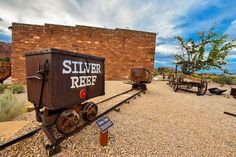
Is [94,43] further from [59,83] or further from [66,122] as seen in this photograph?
[66,122]

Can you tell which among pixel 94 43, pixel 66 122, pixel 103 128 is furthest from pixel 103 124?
pixel 94 43

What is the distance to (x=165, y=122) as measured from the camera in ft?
11.4

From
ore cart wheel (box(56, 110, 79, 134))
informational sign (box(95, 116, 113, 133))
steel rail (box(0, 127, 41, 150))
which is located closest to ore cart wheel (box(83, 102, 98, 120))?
ore cart wheel (box(56, 110, 79, 134))

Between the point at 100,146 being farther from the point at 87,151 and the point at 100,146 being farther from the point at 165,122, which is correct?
the point at 165,122

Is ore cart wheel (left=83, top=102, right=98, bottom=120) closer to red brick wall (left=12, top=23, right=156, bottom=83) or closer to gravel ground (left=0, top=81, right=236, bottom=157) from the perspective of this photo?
gravel ground (left=0, top=81, right=236, bottom=157)

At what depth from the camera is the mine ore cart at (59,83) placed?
2090 millimetres

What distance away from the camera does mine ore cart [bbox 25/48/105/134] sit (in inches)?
82.3

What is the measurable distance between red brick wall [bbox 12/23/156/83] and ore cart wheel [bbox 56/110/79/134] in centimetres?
912

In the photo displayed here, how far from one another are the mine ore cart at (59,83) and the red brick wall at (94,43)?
8.65m

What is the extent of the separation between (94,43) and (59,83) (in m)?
9.45

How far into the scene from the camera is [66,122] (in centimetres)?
230

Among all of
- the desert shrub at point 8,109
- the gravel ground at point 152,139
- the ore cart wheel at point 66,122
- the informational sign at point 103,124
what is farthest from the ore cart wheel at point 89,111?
the desert shrub at point 8,109

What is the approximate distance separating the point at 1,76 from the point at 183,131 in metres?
11.3

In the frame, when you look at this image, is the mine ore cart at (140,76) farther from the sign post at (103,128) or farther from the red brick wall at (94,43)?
the sign post at (103,128)
